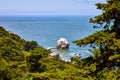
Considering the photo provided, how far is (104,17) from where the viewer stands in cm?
1438

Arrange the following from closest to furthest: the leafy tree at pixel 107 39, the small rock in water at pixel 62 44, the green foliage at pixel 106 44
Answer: the green foliage at pixel 106 44
the leafy tree at pixel 107 39
the small rock in water at pixel 62 44

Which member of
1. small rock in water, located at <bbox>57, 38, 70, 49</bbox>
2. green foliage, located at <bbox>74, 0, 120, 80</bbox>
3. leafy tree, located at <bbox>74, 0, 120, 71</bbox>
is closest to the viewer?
green foliage, located at <bbox>74, 0, 120, 80</bbox>

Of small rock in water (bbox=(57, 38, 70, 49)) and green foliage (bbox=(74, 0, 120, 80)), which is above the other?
green foliage (bbox=(74, 0, 120, 80))

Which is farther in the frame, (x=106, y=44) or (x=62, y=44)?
(x=62, y=44)

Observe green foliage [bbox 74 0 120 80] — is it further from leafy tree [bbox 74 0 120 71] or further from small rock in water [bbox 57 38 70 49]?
small rock in water [bbox 57 38 70 49]

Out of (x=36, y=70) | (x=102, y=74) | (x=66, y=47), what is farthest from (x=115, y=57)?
(x=66, y=47)

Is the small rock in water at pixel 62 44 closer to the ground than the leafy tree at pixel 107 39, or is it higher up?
closer to the ground

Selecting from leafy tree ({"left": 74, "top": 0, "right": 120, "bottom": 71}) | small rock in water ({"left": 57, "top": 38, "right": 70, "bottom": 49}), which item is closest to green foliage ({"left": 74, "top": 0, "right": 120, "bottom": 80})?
leafy tree ({"left": 74, "top": 0, "right": 120, "bottom": 71})

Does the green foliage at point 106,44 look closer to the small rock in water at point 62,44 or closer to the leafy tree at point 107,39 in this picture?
the leafy tree at point 107,39

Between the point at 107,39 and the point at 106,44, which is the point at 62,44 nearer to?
the point at 106,44

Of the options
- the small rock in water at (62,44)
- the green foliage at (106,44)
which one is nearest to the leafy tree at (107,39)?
the green foliage at (106,44)

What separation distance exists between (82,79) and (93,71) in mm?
747

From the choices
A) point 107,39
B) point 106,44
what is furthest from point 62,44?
point 107,39

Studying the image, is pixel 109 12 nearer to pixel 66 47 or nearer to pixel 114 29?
pixel 114 29
